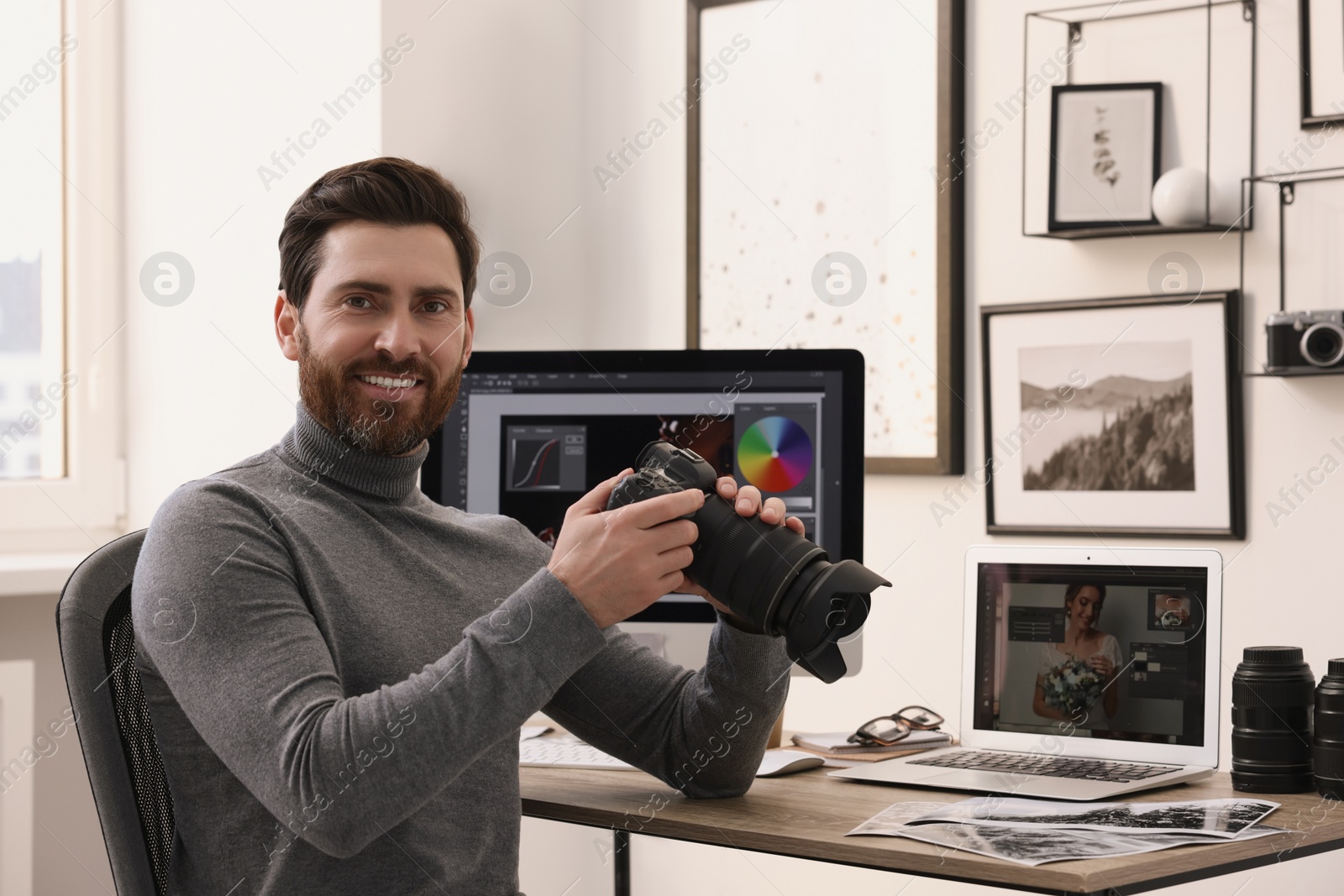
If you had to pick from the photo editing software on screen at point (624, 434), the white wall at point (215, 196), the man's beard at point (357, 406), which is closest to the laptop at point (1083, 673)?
the photo editing software on screen at point (624, 434)

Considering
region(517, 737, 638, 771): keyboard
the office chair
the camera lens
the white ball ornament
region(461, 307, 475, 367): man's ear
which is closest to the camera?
the office chair

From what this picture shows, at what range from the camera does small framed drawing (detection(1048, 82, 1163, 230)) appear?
86.6 inches

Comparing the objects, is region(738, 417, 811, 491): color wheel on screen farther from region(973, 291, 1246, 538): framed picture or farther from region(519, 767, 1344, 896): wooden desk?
region(973, 291, 1246, 538): framed picture

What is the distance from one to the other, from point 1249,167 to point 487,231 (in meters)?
1.37

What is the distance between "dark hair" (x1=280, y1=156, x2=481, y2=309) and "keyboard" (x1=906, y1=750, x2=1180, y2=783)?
0.78 metres

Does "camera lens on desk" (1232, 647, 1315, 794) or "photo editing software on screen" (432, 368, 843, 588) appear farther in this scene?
"photo editing software on screen" (432, 368, 843, 588)

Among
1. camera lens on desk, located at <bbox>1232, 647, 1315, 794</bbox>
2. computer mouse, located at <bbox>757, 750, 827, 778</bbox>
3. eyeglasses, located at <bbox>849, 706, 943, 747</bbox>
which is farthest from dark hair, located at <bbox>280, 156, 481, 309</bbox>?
camera lens on desk, located at <bbox>1232, 647, 1315, 794</bbox>

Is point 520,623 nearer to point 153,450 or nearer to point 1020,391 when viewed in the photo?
point 1020,391

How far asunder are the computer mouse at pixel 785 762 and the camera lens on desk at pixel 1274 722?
0.44 metres

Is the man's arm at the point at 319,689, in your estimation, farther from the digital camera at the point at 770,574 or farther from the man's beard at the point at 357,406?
the man's beard at the point at 357,406

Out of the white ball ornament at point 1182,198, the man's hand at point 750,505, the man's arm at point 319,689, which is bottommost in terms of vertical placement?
the man's arm at point 319,689

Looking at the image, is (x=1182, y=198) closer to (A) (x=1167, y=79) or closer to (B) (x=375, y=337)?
(A) (x=1167, y=79)

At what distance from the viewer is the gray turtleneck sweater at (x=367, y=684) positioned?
1.05 m

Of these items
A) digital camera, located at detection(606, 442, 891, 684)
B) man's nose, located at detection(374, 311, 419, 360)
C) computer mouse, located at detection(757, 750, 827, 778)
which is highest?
man's nose, located at detection(374, 311, 419, 360)
